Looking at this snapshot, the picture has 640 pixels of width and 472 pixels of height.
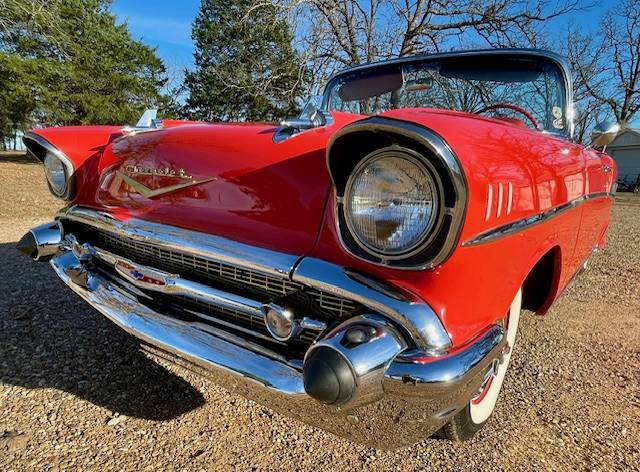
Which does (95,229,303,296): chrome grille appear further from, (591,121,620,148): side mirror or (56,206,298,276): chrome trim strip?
(591,121,620,148): side mirror

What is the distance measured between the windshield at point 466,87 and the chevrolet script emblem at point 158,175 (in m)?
1.42

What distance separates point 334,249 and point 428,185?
35cm

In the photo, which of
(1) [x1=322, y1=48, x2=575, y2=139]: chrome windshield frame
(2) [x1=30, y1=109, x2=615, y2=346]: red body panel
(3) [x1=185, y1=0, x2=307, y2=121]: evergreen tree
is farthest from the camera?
(3) [x1=185, y1=0, x2=307, y2=121]: evergreen tree

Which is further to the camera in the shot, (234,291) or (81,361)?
(81,361)

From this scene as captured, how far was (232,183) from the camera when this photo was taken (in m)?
1.60

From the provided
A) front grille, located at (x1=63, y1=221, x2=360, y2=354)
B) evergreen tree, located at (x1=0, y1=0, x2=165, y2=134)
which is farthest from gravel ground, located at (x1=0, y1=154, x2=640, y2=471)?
evergreen tree, located at (x1=0, y1=0, x2=165, y2=134)

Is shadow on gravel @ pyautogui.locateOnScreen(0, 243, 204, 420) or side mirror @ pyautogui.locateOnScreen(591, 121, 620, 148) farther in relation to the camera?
side mirror @ pyautogui.locateOnScreen(591, 121, 620, 148)

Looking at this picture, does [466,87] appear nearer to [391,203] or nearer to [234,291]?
[391,203]

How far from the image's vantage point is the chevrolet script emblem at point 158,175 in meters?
1.70

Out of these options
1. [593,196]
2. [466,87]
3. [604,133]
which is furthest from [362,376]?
[604,133]

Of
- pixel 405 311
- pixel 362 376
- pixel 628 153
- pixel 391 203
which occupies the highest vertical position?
pixel 391 203

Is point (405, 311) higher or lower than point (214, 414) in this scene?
higher

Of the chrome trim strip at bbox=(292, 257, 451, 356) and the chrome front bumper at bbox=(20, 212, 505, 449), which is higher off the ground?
the chrome trim strip at bbox=(292, 257, 451, 356)

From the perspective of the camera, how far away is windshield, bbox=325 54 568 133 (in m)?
2.32
